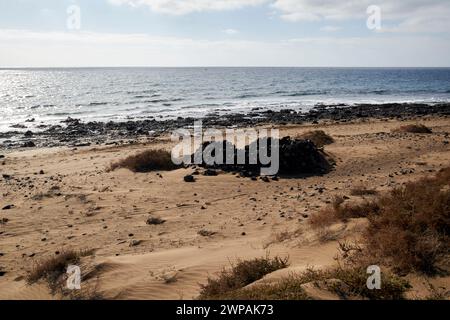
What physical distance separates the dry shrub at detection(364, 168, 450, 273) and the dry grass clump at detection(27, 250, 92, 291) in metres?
5.97

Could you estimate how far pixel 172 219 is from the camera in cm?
1117

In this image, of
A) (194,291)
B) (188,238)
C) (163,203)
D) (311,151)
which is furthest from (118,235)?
(311,151)

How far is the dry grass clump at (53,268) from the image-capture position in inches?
300

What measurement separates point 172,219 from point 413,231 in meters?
6.38

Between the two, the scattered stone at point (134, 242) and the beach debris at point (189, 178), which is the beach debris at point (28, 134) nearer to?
the beach debris at point (189, 178)

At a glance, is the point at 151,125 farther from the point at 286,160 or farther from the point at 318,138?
the point at 286,160

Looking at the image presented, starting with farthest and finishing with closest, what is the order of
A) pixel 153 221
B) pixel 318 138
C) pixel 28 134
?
1. pixel 28 134
2. pixel 318 138
3. pixel 153 221

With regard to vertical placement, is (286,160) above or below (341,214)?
above

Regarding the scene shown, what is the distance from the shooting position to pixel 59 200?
42.8 ft

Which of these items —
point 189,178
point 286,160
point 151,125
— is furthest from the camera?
point 151,125

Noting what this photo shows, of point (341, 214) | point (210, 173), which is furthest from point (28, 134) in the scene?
point (341, 214)

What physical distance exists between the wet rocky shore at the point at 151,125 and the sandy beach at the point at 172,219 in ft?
27.0

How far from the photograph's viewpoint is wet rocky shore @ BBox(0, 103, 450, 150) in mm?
27922
